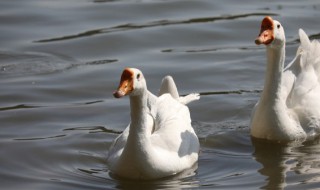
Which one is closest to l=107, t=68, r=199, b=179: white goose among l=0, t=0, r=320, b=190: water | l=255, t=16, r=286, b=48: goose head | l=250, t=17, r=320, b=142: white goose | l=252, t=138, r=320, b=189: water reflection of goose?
l=0, t=0, r=320, b=190: water

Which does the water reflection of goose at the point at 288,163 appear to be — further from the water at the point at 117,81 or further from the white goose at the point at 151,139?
the white goose at the point at 151,139

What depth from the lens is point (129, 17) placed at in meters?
14.4

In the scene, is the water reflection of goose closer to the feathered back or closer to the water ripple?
the feathered back

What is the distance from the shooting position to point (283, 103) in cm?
970

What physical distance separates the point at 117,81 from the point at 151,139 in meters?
3.13

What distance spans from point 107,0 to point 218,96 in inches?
183

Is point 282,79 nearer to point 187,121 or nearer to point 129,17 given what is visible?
point 187,121

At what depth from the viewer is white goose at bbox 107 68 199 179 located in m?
8.15

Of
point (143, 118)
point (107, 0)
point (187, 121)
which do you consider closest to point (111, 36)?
point (107, 0)

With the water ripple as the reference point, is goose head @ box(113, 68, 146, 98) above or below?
above

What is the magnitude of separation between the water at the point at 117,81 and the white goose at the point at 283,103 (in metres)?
0.16

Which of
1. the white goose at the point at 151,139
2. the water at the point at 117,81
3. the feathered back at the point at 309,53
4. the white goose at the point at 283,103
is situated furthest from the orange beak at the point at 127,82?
the feathered back at the point at 309,53

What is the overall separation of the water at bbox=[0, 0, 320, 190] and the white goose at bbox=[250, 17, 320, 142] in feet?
0.52

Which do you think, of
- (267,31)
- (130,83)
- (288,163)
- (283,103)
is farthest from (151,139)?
(283,103)
